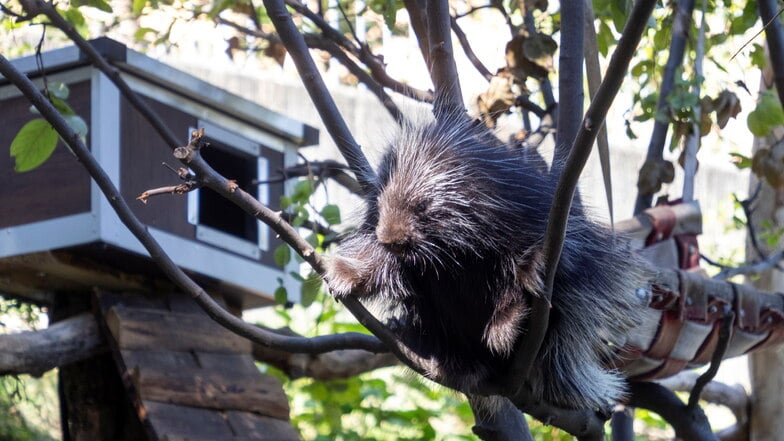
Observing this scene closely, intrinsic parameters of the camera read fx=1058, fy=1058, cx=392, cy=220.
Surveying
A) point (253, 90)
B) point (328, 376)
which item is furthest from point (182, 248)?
point (253, 90)

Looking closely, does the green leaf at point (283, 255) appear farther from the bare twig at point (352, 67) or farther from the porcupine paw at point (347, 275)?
the porcupine paw at point (347, 275)

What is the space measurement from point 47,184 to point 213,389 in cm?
53

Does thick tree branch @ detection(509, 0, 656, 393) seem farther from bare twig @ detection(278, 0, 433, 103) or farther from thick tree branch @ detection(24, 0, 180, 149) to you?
bare twig @ detection(278, 0, 433, 103)

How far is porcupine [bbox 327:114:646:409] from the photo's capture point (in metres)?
1.31

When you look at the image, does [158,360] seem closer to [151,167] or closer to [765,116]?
[151,167]

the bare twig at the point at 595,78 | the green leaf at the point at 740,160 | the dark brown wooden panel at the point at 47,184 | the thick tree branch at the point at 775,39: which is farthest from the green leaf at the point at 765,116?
the dark brown wooden panel at the point at 47,184

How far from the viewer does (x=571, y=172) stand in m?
1.00

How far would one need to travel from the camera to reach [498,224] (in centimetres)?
131

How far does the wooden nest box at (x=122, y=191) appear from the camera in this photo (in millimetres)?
2076

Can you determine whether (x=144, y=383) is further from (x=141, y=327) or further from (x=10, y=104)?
(x=10, y=104)

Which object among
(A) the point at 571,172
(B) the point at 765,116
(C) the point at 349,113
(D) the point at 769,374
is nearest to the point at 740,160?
(B) the point at 765,116

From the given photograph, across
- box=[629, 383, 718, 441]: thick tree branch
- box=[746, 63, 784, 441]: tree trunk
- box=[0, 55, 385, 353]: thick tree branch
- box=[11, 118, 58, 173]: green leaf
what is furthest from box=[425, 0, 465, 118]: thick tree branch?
box=[746, 63, 784, 441]: tree trunk

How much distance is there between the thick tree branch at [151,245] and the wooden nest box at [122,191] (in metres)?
0.73

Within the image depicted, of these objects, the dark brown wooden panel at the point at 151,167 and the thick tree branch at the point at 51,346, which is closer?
the thick tree branch at the point at 51,346
